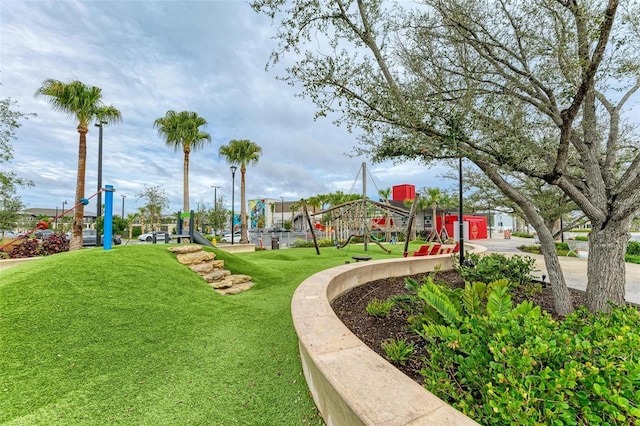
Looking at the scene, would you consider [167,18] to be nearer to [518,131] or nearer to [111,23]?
[111,23]

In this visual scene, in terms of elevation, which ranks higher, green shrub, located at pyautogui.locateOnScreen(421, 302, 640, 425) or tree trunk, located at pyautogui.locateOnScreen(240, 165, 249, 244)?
tree trunk, located at pyautogui.locateOnScreen(240, 165, 249, 244)

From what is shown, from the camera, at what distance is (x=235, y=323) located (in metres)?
4.54

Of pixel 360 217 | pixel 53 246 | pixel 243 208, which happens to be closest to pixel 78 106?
pixel 53 246

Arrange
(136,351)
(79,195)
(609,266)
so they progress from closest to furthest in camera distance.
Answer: (136,351)
(609,266)
(79,195)

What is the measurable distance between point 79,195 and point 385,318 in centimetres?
1376

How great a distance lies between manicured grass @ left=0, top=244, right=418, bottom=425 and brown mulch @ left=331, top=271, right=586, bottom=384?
888 millimetres

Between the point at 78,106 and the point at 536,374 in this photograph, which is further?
the point at 78,106

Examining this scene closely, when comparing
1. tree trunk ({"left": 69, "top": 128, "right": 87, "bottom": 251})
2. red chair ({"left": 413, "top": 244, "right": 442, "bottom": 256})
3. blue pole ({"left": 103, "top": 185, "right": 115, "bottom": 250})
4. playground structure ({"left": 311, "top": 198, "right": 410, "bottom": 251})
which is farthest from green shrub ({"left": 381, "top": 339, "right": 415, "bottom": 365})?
tree trunk ({"left": 69, "top": 128, "right": 87, "bottom": 251})

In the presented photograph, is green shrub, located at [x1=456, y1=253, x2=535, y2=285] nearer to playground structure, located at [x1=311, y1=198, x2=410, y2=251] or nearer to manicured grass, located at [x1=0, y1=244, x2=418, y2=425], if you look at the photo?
manicured grass, located at [x1=0, y1=244, x2=418, y2=425]

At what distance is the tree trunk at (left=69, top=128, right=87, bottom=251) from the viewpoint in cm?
1175

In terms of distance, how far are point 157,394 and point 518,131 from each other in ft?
19.2

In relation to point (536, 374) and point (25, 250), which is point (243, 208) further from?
point (536, 374)

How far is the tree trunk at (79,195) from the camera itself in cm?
1175

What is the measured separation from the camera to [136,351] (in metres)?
3.45
